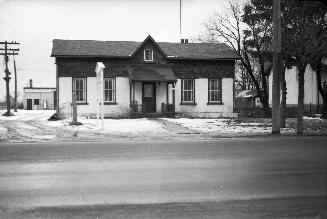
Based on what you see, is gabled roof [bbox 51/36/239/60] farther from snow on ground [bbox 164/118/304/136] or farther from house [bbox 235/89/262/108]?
house [bbox 235/89/262/108]

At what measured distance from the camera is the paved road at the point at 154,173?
6.82 meters

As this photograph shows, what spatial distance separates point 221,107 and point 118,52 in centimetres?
899

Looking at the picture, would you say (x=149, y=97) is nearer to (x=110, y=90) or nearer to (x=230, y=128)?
(x=110, y=90)

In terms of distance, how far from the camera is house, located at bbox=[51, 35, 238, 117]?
31.0 metres

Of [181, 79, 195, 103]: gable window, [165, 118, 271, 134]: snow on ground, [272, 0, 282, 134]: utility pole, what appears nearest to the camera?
[272, 0, 282, 134]: utility pole

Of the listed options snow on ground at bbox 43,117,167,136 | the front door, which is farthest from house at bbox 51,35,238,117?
snow on ground at bbox 43,117,167,136

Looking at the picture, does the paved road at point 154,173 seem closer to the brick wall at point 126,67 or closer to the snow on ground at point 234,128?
the snow on ground at point 234,128

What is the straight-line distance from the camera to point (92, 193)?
22.8 ft

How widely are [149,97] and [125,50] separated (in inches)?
158

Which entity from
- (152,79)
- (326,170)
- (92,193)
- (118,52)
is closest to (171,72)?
(152,79)

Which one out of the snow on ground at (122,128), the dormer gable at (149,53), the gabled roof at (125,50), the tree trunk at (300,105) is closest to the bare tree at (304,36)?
the tree trunk at (300,105)

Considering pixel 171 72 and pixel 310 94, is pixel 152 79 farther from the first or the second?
pixel 310 94

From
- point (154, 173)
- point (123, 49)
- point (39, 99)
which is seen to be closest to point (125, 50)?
point (123, 49)

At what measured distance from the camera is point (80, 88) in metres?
31.3
